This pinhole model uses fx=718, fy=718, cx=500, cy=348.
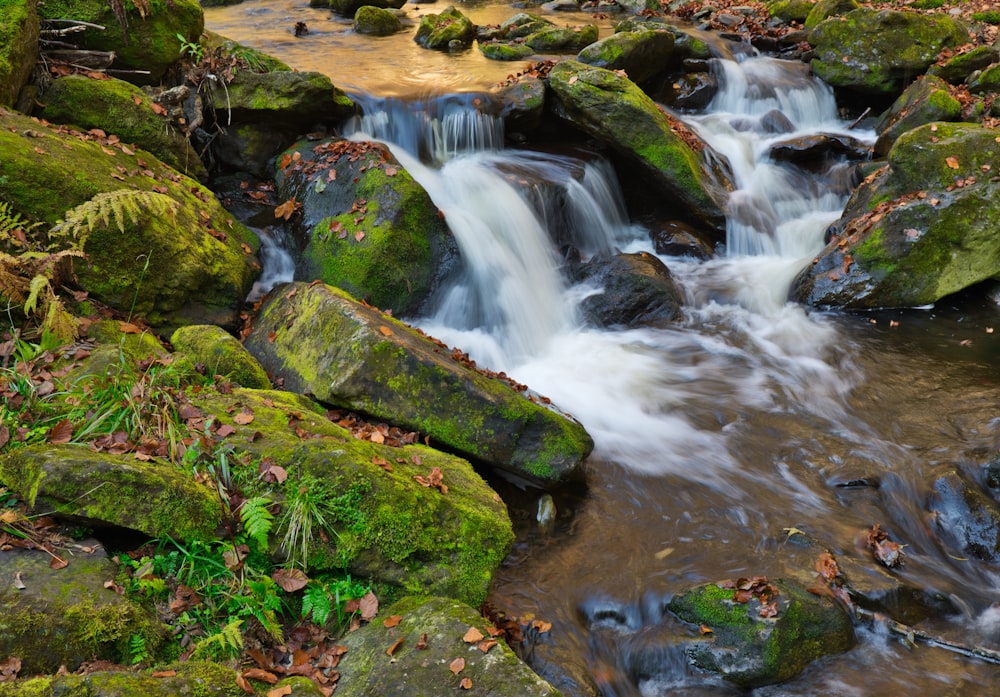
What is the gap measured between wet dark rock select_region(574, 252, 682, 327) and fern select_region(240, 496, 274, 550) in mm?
5861

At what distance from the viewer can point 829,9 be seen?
1562 centimetres

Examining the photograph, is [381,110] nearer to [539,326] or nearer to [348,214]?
[348,214]

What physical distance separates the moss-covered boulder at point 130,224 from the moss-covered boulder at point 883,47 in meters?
12.0

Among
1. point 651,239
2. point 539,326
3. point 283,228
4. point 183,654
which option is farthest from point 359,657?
point 651,239

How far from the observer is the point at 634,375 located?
27.0 feet

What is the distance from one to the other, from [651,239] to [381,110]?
4530 millimetres

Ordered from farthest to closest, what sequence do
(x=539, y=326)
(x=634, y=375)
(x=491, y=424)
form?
(x=539, y=326) < (x=634, y=375) < (x=491, y=424)

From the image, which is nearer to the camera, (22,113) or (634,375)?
(22,113)

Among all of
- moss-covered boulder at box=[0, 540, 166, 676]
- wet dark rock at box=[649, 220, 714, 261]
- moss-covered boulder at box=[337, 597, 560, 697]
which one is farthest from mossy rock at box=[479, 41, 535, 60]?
moss-covered boulder at box=[0, 540, 166, 676]

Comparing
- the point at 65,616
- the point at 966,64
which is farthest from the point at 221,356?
the point at 966,64

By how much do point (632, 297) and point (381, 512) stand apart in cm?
578

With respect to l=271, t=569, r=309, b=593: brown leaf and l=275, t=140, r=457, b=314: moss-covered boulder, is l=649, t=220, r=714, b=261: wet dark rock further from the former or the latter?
l=271, t=569, r=309, b=593: brown leaf

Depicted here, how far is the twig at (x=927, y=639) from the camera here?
4762 millimetres

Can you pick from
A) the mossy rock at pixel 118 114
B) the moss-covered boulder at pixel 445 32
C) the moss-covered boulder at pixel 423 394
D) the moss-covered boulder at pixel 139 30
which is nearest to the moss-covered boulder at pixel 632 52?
the moss-covered boulder at pixel 445 32
